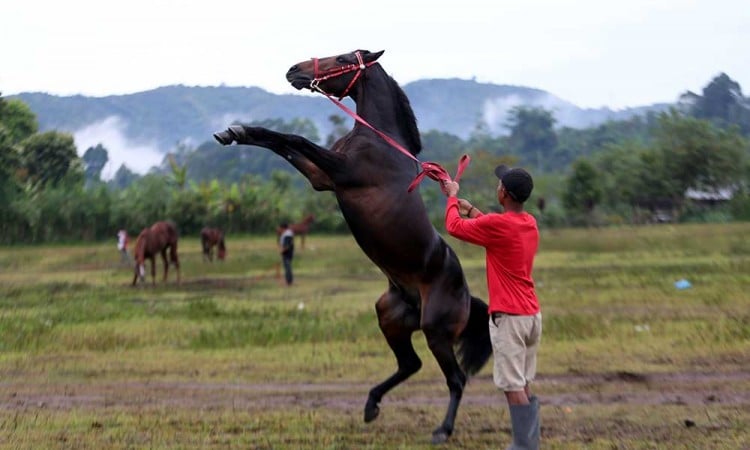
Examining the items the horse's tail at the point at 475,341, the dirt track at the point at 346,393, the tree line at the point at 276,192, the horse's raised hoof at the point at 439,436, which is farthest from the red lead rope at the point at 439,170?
the tree line at the point at 276,192

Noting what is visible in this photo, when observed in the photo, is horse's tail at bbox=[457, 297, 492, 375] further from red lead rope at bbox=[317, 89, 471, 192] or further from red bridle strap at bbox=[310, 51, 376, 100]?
red bridle strap at bbox=[310, 51, 376, 100]

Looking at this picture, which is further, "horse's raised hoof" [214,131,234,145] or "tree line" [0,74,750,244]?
"tree line" [0,74,750,244]

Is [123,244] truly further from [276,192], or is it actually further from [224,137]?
[224,137]

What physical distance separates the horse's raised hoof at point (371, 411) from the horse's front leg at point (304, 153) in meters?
1.68

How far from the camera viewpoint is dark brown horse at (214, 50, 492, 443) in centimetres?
668

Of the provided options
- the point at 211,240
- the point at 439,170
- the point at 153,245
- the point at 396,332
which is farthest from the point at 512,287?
the point at 211,240

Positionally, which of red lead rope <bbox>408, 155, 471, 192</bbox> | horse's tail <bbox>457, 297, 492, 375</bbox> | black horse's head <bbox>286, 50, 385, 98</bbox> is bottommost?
horse's tail <bbox>457, 297, 492, 375</bbox>

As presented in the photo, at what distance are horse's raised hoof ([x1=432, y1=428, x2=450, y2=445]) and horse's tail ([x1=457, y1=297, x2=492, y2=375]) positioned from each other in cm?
94

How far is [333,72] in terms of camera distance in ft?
23.7

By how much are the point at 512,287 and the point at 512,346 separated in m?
0.35

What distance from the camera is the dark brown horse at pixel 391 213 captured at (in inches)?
263

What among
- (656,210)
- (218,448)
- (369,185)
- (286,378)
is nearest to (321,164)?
(369,185)

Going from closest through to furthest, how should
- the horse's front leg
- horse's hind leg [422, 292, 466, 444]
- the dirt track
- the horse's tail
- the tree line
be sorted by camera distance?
the horse's front leg
horse's hind leg [422, 292, 466, 444]
the horse's tail
the dirt track
the tree line

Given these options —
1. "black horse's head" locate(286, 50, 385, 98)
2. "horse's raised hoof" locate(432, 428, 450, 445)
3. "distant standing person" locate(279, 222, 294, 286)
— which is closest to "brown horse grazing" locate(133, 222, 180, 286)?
"distant standing person" locate(279, 222, 294, 286)
